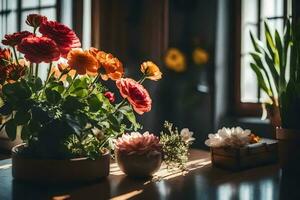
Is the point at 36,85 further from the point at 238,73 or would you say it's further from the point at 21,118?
Answer: the point at 238,73

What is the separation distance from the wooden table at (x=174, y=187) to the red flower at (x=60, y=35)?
36cm

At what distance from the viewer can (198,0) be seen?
2025 mm

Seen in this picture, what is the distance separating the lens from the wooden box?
1.38m

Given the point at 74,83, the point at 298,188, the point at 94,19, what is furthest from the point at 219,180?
the point at 94,19

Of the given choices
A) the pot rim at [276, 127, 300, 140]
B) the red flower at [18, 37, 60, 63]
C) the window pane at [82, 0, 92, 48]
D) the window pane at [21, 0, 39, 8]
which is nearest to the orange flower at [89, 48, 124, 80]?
the red flower at [18, 37, 60, 63]

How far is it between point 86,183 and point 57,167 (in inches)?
3.7

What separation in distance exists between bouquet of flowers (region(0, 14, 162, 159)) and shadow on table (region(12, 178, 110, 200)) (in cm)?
8

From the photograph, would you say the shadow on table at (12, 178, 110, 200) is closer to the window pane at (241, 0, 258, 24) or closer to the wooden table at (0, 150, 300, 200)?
the wooden table at (0, 150, 300, 200)

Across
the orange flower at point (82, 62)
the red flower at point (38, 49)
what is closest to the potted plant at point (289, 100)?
the orange flower at point (82, 62)

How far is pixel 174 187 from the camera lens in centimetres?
116

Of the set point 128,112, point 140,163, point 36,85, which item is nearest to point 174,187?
point 140,163

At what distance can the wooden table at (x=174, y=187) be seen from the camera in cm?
107

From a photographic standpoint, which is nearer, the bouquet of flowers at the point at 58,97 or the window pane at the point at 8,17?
the bouquet of flowers at the point at 58,97

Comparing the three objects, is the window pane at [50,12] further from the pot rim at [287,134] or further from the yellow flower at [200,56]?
the pot rim at [287,134]
